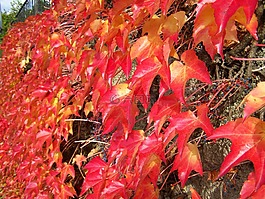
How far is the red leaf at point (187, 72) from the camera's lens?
2.77 feet

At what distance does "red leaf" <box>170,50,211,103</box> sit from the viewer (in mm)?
846

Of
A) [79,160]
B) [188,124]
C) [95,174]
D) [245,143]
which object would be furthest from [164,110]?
[79,160]

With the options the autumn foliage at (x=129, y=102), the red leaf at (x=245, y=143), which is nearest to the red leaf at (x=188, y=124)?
the autumn foliage at (x=129, y=102)

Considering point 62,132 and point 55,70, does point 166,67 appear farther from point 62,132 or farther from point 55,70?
point 55,70

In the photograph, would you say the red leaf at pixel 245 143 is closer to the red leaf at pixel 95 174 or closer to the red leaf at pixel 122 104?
the red leaf at pixel 122 104

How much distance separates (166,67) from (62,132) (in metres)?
0.96

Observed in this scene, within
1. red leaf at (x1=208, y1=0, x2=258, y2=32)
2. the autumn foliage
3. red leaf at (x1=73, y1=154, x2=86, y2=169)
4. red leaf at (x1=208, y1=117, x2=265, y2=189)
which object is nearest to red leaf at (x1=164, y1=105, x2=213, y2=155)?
the autumn foliage

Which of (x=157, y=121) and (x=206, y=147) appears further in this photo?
(x=206, y=147)

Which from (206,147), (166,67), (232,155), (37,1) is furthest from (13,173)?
(37,1)

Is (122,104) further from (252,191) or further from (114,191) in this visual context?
(252,191)

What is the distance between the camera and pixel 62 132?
1.71 meters

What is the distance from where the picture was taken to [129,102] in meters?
1.03

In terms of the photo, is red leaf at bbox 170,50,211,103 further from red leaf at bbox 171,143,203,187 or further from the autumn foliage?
red leaf at bbox 171,143,203,187

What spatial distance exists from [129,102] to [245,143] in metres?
0.42
